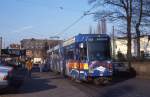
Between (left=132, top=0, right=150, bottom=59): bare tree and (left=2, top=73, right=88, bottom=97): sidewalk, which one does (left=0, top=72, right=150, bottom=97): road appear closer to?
(left=2, top=73, right=88, bottom=97): sidewalk

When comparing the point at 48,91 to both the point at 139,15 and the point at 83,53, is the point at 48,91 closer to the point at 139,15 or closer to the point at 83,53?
the point at 83,53

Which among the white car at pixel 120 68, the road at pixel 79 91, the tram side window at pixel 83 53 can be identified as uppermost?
the tram side window at pixel 83 53

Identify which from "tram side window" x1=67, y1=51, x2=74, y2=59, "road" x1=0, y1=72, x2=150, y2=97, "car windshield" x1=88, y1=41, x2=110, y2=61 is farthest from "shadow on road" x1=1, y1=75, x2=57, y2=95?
"tram side window" x1=67, y1=51, x2=74, y2=59

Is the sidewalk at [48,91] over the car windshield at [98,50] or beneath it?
beneath

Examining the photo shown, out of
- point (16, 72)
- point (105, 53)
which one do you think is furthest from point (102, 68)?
point (16, 72)

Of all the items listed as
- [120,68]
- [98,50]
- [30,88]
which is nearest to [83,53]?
[98,50]

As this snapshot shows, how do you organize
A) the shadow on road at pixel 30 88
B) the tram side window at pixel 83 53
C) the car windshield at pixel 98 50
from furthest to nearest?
the tram side window at pixel 83 53
the car windshield at pixel 98 50
the shadow on road at pixel 30 88

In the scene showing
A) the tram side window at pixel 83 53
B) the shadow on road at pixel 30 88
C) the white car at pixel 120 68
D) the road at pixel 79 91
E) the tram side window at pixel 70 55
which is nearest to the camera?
the road at pixel 79 91

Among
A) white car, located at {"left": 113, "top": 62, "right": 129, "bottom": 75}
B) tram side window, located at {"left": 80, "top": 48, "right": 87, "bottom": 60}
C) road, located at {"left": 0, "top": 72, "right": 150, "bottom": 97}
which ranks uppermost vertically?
tram side window, located at {"left": 80, "top": 48, "right": 87, "bottom": 60}

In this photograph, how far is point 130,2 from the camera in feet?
162

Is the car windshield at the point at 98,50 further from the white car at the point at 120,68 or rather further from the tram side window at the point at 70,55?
the white car at the point at 120,68

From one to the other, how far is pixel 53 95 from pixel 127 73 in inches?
998

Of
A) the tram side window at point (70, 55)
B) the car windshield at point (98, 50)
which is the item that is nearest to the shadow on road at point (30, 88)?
the car windshield at point (98, 50)

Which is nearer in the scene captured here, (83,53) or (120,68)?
(83,53)
